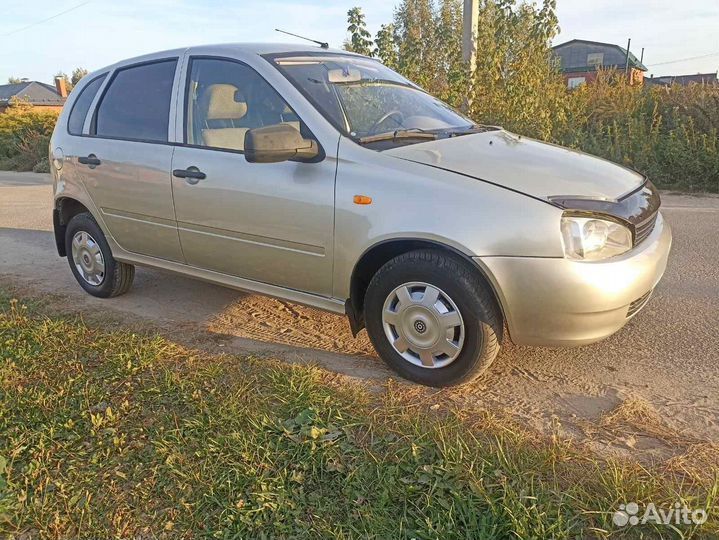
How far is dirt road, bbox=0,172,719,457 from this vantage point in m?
2.71

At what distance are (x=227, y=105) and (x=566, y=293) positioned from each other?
239 centimetres

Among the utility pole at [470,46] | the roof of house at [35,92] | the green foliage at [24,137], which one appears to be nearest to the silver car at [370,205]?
the utility pole at [470,46]

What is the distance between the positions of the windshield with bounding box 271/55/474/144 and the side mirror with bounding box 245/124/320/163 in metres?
0.24

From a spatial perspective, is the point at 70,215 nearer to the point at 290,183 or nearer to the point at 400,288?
the point at 290,183

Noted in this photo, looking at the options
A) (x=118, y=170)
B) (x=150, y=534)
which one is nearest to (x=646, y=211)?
(x=150, y=534)

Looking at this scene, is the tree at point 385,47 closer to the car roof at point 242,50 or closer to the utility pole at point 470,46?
the utility pole at point 470,46

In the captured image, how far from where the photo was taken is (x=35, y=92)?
53594mm

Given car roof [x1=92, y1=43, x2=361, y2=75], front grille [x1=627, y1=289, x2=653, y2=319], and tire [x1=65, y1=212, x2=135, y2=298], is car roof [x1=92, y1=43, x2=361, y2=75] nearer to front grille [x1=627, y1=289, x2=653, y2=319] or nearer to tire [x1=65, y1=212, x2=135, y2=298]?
tire [x1=65, y1=212, x2=135, y2=298]

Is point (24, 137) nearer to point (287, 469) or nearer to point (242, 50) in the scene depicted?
point (242, 50)

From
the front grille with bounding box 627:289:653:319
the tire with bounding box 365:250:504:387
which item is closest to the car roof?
the tire with bounding box 365:250:504:387

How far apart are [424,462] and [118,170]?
3093 millimetres

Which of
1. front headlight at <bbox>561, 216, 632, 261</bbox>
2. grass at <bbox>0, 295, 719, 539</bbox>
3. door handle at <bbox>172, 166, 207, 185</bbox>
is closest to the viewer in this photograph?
grass at <bbox>0, 295, 719, 539</bbox>

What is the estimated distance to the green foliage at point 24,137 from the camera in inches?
686

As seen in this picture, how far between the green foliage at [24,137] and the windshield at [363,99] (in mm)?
15333
